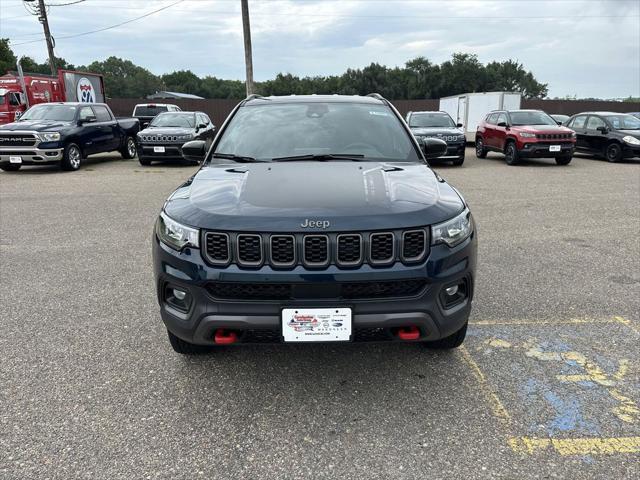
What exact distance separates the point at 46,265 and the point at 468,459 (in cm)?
469

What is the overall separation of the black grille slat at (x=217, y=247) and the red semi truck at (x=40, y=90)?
21505 millimetres

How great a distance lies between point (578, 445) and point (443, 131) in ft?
40.4

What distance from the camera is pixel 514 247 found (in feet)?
18.8

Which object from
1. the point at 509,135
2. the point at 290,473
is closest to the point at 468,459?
the point at 290,473

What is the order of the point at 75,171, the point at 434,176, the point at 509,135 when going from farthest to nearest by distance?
the point at 509,135 → the point at 75,171 → the point at 434,176

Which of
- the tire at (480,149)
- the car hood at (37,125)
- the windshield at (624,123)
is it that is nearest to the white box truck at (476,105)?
the tire at (480,149)

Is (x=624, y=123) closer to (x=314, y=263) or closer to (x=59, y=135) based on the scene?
(x=314, y=263)

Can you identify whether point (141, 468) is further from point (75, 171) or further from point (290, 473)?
point (75, 171)

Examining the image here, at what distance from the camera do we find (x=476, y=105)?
71.2 ft

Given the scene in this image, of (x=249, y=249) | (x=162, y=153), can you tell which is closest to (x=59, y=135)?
(x=162, y=153)

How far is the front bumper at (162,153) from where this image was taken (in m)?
13.9

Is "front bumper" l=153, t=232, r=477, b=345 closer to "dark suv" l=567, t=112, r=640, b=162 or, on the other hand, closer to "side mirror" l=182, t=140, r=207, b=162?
"side mirror" l=182, t=140, r=207, b=162

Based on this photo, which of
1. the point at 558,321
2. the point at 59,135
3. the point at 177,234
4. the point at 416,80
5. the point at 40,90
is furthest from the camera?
the point at 416,80

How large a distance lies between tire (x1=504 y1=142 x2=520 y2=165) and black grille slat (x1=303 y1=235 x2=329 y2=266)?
13.2 metres
